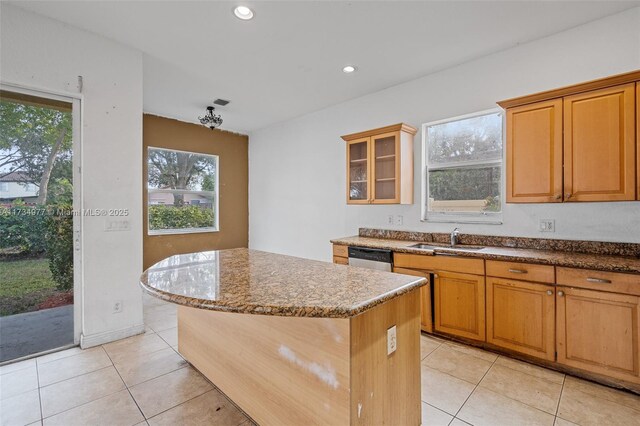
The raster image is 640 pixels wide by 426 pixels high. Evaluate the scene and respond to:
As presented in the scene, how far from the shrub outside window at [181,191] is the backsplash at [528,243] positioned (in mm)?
3570

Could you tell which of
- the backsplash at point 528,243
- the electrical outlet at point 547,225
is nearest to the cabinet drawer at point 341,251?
the backsplash at point 528,243

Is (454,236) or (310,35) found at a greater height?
(310,35)

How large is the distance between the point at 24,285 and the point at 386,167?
377 centimetres

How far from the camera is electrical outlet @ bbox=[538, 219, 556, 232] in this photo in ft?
8.86

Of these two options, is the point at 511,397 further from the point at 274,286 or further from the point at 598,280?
the point at 274,286

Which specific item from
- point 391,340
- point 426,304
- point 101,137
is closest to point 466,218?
point 426,304

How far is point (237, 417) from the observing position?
185 centimetres

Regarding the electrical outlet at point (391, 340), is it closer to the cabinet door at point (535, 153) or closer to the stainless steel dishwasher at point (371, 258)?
the stainless steel dishwasher at point (371, 258)

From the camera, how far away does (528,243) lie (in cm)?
281

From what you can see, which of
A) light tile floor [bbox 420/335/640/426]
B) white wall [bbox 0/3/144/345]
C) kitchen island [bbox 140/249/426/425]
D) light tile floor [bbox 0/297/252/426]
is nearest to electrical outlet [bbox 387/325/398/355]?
kitchen island [bbox 140/249/426/425]

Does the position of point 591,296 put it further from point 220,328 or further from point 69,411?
point 69,411

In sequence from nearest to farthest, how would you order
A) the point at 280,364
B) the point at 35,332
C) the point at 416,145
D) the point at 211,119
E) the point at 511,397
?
the point at 280,364 → the point at 511,397 → the point at 35,332 → the point at 416,145 → the point at 211,119

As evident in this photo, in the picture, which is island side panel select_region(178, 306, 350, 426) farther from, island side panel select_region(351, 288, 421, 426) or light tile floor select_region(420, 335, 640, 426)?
light tile floor select_region(420, 335, 640, 426)

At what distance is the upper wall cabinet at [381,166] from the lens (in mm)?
3490
